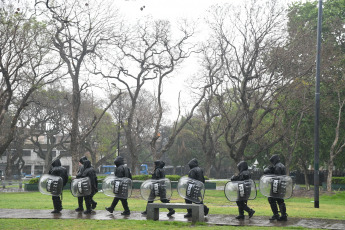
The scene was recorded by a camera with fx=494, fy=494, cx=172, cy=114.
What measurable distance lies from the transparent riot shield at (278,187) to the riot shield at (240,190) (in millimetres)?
365

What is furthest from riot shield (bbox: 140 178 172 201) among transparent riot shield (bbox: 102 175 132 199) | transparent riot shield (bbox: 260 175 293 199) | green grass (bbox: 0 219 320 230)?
transparent riot shield (bbox: 260 175 293 199)

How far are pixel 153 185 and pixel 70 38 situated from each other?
21.3 m

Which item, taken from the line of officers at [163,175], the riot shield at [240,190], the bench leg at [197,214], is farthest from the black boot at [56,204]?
the riot shield at [240,190]

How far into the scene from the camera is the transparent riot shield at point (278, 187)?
513 inches

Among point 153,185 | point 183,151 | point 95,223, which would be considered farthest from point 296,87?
point 183,151

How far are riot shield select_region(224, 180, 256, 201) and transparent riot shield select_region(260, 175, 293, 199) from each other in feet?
1.20

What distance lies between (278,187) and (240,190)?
1.01 m

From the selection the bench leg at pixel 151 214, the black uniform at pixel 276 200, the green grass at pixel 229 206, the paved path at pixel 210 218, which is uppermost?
the black uniform at pixel 276 200

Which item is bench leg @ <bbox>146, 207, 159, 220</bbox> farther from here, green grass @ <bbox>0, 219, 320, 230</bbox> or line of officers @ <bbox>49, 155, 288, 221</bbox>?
line of officers @ <bbox>49, 155, 288, 221</bbox>

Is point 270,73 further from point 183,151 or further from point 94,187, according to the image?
point 183,151

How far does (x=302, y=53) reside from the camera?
2962 cm

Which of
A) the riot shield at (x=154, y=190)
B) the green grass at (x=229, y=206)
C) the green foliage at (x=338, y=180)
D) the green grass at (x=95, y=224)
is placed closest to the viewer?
the green grass at (x=95, y=224)

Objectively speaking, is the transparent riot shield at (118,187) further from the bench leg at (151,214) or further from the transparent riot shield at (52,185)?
the transparent riot shield at (52,185)

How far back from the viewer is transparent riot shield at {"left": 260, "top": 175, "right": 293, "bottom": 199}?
13031 millimetres
